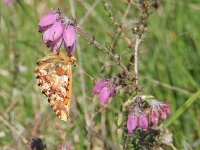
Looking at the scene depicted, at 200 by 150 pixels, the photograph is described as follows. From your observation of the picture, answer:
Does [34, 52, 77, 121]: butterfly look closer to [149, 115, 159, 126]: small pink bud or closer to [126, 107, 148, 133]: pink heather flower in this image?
[126, 107, 148, 133]: pink heather flower

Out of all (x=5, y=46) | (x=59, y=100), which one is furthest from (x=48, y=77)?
(x=5, y=46)

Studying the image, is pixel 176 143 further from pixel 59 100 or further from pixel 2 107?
pixel 2 107

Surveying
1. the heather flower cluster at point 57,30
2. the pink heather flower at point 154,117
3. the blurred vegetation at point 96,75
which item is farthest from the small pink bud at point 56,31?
the blurred vegetation at point 96,75

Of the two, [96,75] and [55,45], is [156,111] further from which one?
[96,75]

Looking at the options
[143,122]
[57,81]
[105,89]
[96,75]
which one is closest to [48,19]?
[57,81]

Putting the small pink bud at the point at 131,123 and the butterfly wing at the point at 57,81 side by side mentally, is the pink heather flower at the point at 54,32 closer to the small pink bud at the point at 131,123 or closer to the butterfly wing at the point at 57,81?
the butterfly wing at the point at 57,81

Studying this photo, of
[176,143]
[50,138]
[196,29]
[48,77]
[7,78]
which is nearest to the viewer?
[48,77]
